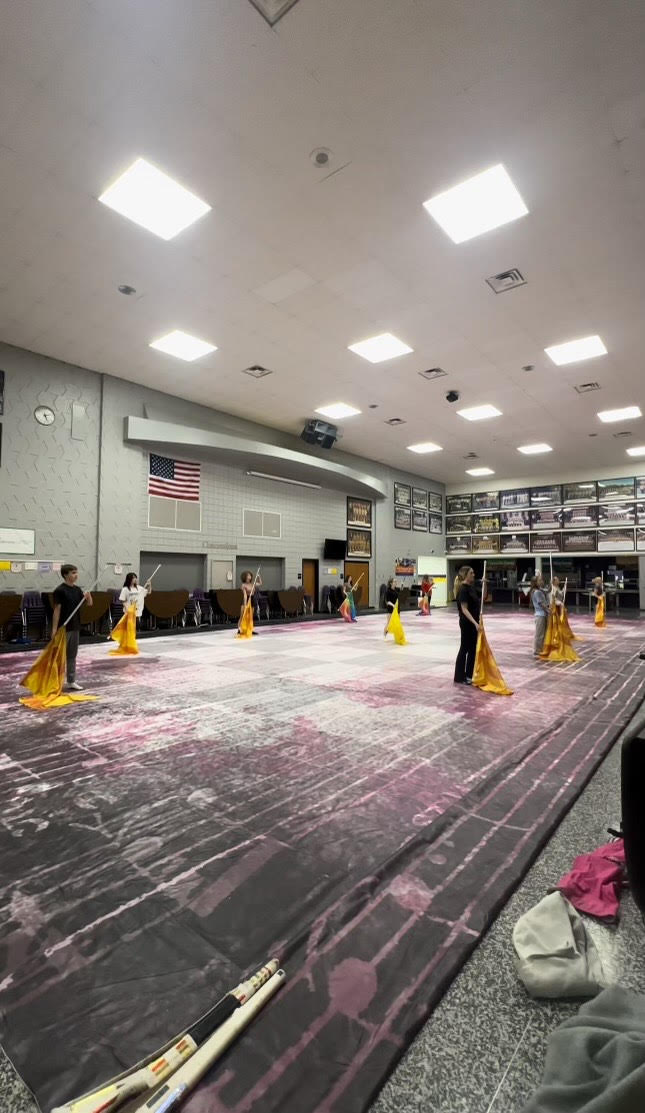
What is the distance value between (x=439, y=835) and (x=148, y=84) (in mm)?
6450

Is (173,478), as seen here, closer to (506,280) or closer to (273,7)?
(506,280)

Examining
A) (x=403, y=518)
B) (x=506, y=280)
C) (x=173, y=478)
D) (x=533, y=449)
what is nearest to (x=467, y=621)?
(x=506, y=280)

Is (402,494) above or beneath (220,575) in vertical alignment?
above

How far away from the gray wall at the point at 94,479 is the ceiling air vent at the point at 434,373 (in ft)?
19.6

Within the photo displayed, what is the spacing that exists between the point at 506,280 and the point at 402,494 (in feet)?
49.0

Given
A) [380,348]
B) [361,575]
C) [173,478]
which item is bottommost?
[361,575]

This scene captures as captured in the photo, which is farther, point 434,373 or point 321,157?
point 434,373

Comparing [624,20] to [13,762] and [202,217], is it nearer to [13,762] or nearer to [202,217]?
[202,217]

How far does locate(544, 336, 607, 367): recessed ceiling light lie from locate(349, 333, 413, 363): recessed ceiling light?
2922mm

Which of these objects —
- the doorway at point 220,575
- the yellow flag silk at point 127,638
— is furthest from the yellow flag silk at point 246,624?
the yellow flag silk at point 127,638

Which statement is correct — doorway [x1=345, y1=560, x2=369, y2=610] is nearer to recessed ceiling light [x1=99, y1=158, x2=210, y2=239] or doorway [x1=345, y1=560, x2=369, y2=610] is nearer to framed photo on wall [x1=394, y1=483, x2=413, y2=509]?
framed photo on wall [x1=394, y1=483, x2=413, y2=509]

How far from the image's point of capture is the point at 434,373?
11.2 meters

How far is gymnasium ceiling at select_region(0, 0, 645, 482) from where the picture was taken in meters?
4.11

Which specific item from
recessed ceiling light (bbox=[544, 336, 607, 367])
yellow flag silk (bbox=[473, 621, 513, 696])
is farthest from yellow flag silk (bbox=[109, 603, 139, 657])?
recessed ceiling light (bbox=[544, 336, 607, 367])
